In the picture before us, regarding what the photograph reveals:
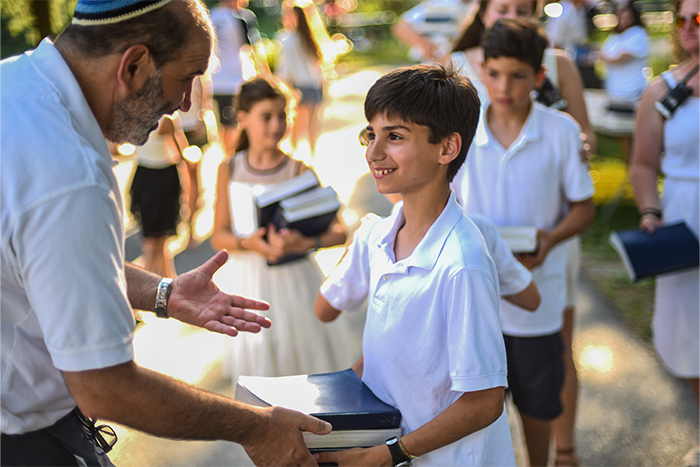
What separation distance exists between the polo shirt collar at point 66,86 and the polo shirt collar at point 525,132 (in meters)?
1.61

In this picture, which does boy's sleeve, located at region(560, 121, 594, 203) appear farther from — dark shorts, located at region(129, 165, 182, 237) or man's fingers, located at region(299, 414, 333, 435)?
dark shorts, located at region(129, 165, 182, 237)

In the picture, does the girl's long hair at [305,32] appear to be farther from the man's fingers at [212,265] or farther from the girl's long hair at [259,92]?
the man's fingers at [212,265]

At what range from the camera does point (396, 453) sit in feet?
5.14

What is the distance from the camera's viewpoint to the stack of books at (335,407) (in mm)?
1535

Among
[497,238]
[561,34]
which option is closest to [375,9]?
[561,34]

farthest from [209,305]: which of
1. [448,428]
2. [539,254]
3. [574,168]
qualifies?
[574,168]

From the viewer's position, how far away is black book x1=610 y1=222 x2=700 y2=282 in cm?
269

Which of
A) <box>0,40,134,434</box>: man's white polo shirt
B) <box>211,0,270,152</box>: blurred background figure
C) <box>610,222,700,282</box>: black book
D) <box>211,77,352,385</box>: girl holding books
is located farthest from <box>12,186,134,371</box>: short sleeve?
<box>211,0,270,152</box>: blurred background figure

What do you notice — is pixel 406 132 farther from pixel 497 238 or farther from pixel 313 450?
pixel 313 450

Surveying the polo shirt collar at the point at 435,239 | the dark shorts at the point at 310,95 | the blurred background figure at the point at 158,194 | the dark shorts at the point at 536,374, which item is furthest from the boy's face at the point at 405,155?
the dark shorts at the point at 310,95

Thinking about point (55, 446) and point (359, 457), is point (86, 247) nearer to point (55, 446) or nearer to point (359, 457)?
point (55, 446)

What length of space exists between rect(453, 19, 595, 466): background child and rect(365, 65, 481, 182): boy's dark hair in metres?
0.79

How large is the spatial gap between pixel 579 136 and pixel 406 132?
3.70ft

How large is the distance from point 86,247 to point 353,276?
89cm
